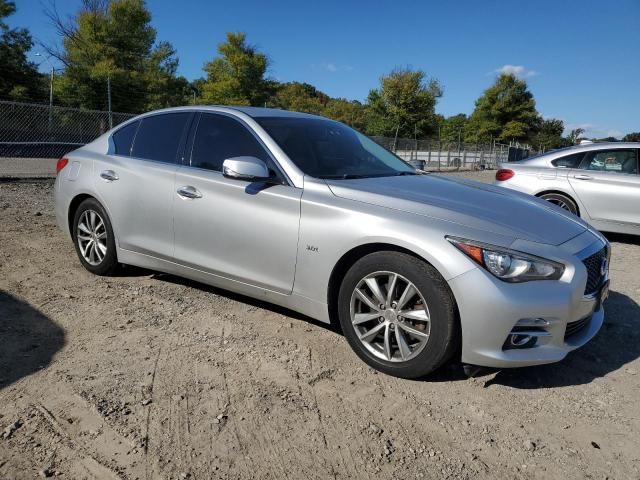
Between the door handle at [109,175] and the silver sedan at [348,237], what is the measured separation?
26mm

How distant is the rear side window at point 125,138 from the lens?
4484mm

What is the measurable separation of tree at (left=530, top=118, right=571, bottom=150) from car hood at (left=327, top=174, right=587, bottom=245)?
57180mm

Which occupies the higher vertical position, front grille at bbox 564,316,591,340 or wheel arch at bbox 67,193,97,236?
wheel arch at bbox 67,193,97,236

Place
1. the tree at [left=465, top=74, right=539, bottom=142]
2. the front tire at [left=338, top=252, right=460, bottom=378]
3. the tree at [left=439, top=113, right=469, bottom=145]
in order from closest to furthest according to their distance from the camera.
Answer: the front tire at [left=338, top=252, right=460, bottom=378], the tree at [left=465, top=74, right=539, bottom=142], the tree at [left=439, top=113, right=469, bottom=145]

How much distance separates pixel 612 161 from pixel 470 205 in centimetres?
539

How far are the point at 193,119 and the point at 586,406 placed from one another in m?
3.36

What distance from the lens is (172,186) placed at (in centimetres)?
389

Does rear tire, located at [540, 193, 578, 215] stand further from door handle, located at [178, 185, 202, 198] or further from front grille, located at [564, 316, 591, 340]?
door handle, located at [178, 185, 202, 198]

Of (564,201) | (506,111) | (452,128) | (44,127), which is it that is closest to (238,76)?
(44,127)

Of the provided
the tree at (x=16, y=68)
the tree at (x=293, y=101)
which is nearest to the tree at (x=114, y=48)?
the tree at (x=16, y=68)

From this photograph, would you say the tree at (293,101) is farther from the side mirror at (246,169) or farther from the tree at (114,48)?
the side mirror at (246,169)

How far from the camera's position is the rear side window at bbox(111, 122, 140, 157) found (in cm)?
448

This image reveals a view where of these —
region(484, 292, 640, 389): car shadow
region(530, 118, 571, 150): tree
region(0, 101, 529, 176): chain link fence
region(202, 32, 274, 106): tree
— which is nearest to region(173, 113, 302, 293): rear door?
region(484, 292, 640, 389): car shadow

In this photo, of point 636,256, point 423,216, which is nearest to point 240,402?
point 423,216
